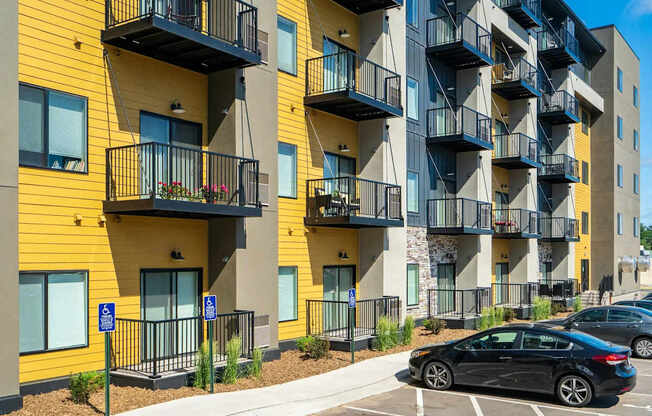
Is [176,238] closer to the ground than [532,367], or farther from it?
farther from it

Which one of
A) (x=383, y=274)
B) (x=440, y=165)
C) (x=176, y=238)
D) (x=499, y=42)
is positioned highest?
(x=499, y=42)

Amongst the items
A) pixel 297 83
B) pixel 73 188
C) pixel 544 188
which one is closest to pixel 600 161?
pixel 544 188

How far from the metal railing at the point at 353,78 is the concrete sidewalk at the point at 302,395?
28.8ft

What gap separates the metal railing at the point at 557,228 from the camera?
36906 millimetres

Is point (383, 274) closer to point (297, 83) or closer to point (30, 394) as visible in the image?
point (297, 83)

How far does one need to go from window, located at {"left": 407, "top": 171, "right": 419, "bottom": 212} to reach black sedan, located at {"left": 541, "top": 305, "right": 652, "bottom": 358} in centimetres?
719

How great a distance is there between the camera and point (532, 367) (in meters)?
12.8

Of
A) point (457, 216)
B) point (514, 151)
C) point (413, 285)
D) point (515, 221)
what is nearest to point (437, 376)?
point (413, 285)

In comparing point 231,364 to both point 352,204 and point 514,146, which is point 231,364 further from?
point 514,146

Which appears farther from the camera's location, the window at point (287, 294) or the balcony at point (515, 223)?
the balcony at point (515, 223)

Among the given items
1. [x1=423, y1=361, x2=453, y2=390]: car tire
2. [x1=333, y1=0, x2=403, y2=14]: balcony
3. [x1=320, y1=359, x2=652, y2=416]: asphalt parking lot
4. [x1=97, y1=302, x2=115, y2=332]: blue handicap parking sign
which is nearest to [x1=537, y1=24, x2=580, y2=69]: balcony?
[x1=333, y1=0, x2=403, y2=14]: balcony

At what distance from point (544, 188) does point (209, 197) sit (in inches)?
1139

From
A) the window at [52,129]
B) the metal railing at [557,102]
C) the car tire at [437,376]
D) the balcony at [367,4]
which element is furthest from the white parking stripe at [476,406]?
the metal railing at [557,102]

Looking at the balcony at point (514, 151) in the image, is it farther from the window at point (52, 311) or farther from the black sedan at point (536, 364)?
the window at point (52, 311)
